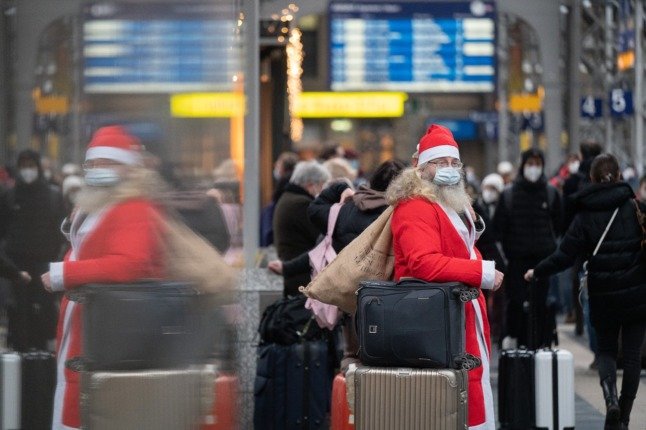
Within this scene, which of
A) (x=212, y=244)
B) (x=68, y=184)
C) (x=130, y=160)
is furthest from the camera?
(x=212, y=244)

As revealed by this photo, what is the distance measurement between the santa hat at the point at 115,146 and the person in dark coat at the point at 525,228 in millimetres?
9412

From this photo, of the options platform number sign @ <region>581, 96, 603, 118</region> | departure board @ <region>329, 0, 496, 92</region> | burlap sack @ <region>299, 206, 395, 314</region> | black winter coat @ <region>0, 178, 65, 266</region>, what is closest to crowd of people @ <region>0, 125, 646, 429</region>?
black winter coat @ <region>0, 178, 65, 266</region>

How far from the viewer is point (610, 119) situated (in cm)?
2555

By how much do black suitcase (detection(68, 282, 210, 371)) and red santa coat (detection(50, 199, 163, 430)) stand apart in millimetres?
32

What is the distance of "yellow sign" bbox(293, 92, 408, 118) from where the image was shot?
176 ft

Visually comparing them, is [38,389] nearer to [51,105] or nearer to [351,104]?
[51,105]

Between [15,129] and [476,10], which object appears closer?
[15,129]

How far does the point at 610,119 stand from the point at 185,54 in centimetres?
2278

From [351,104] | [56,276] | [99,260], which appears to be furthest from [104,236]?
[351,104]

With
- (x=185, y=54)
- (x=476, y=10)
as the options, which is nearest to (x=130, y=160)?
(x=185, y=54)

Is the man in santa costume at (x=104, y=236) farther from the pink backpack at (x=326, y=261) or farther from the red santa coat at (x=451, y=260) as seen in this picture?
the pink backpack at (x=326, y=261)

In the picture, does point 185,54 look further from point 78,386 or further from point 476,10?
point 476,10

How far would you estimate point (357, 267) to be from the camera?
20.1ft

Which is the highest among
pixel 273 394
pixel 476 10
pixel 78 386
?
pixel 476 10
